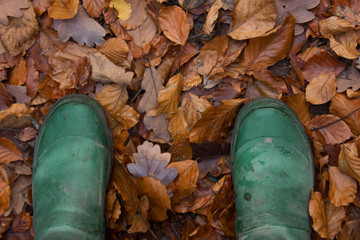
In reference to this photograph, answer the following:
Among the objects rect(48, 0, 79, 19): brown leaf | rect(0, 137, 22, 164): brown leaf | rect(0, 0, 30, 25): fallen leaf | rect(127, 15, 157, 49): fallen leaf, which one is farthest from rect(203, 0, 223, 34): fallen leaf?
rect(0, 137, 22, 164): brown leaf

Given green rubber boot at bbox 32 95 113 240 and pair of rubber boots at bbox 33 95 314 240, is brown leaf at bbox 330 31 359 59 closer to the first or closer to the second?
pair of rubber boots at bbox 33 95 314 240

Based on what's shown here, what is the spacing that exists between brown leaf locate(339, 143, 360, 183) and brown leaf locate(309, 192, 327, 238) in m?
0.14

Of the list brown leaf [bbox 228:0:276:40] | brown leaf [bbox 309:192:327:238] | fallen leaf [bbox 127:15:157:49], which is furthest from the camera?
fallen leaf [bbox 127:15:157:49]

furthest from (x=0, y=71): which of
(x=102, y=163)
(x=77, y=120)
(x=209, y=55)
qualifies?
(x=209, y=55)

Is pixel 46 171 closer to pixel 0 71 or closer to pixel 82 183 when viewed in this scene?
pixel 82 183

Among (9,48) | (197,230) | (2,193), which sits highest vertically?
(9,48)

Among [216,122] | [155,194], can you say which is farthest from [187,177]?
[216,122]

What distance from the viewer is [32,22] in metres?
1.53

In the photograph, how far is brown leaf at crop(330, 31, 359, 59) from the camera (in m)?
1.44

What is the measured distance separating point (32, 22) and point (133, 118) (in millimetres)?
590

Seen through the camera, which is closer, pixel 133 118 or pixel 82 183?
pixel 82 183

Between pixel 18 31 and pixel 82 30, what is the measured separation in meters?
0.27

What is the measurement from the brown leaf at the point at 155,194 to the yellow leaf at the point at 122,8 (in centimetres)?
67

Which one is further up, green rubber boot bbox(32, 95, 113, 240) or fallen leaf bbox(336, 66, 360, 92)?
fallen leaf bbox(336, 66, 360, 92)
